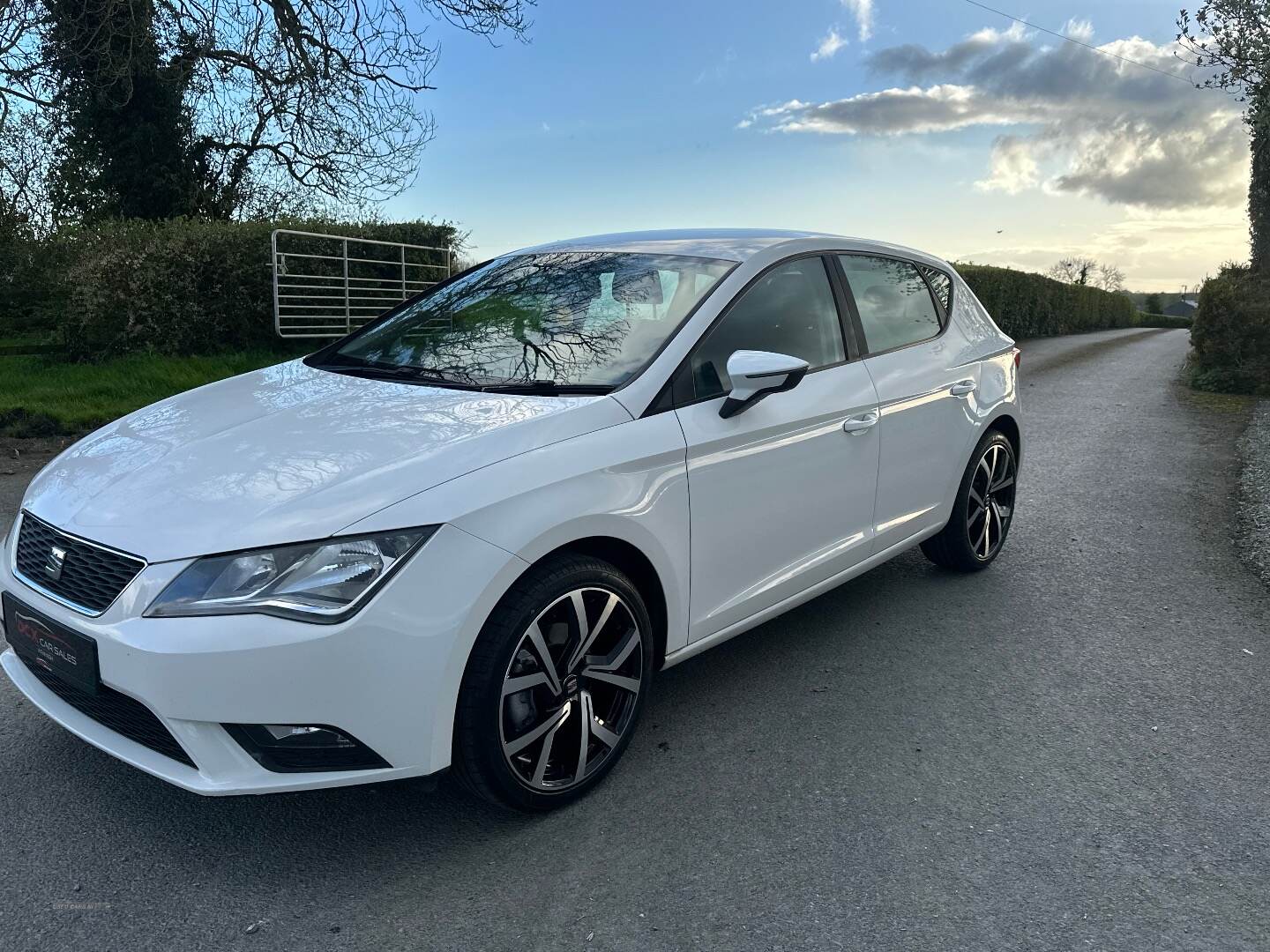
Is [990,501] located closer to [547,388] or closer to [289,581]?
[547,388]

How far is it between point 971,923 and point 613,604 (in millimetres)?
1231

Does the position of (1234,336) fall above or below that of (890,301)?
below

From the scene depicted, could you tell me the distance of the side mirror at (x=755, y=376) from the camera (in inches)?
119

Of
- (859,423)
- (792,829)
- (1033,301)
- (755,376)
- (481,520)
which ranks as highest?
(1033,301)

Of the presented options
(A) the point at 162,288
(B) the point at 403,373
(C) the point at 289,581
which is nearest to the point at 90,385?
(A) the point at 162,288

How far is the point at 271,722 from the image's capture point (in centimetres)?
226

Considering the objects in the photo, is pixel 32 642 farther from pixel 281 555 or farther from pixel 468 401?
pixel 468 401

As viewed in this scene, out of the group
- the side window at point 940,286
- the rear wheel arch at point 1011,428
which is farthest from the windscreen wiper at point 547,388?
the rear wheel arch at point 1011,428

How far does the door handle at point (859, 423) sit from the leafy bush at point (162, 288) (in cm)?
999

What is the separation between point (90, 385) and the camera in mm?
9664

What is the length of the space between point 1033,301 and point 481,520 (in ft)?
→ 84.7

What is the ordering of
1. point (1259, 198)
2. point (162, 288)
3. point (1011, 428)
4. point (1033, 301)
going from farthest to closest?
point (1033, 301)
point (1259, 198)
point (162, 288)
point (1011, 428)

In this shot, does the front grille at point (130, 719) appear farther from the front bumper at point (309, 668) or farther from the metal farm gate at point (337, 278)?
the metal farm gate at point (337, 278)

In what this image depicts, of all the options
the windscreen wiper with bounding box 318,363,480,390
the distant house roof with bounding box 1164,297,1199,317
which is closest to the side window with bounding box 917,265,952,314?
the windscreen wiper with bounding box 318,363,480,390
